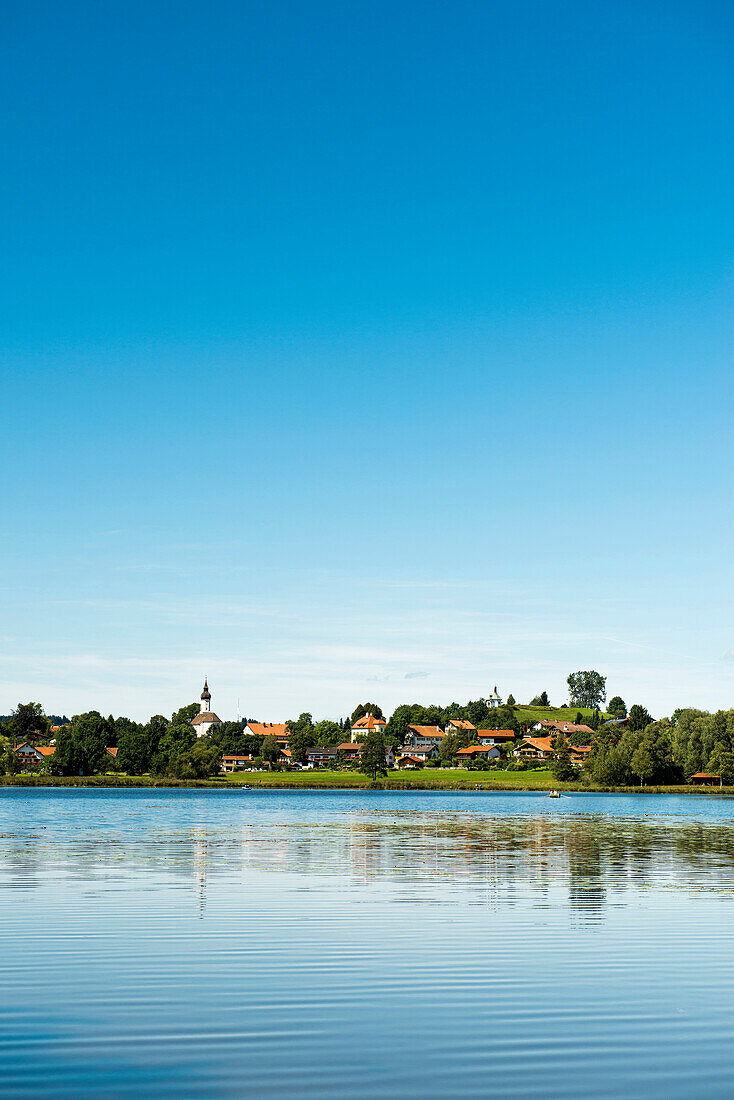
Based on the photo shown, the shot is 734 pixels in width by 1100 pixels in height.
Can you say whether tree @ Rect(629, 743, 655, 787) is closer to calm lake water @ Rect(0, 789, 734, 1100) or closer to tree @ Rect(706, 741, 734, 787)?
tree @ Rect(706, 741, 734, 787)

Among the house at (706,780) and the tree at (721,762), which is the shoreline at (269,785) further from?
the tree at (721,762)

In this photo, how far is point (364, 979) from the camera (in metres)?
18.7

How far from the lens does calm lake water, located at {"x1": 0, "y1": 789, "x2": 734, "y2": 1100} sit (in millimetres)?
12727

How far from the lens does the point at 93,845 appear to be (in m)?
52.5

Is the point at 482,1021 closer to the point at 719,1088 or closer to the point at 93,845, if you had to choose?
the point at 719,1088

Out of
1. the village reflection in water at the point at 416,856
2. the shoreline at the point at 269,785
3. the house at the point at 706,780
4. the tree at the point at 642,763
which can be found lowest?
the shoreline at the point at 269,785

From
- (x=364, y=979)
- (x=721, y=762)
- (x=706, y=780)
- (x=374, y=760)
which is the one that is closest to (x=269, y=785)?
(x=374, y=760)

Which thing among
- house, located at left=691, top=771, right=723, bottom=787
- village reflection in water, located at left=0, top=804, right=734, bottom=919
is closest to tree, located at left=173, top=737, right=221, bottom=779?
house, located at left=691, top=771, right=723, bottom=787

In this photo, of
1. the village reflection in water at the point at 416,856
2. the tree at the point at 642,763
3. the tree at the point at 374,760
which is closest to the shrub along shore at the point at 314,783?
the tree at the point at 374,760

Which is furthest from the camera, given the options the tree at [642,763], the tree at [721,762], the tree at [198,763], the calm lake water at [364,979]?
the tree at [198,763]

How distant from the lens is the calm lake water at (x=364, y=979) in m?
12.7

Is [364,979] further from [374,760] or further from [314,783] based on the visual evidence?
[314,783]

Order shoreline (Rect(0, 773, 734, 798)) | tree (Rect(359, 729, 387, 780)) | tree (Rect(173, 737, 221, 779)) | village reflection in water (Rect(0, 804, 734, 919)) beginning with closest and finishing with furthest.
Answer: village reflection in water (Rect(0, 804, 734, 919)) < shoreline (Rect(0, 773, 734, 798)) < tree (Rect(173, 737, 221, 779)) < tree (Rect(359, 729, 387, 780))

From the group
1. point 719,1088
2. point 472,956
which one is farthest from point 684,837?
point 719,1088
